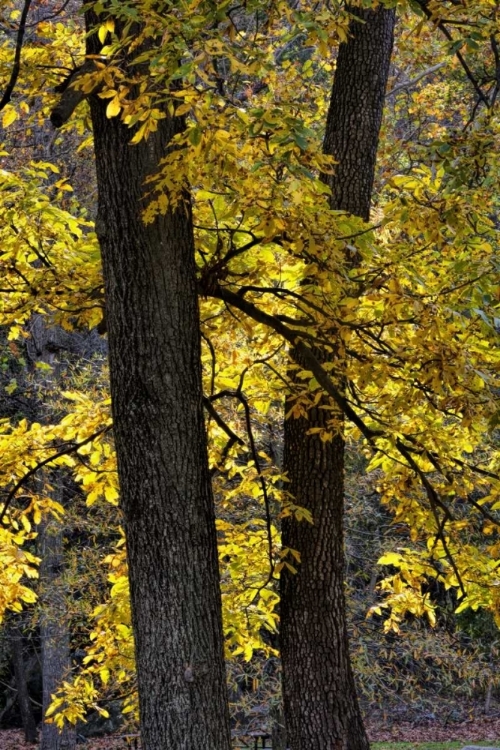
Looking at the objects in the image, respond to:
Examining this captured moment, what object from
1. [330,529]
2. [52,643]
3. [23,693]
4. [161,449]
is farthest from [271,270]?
[23,693]

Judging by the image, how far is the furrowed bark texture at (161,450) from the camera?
138 inches

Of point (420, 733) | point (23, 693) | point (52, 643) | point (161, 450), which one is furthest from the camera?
point (420, 733)

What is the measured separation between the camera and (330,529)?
5.23m

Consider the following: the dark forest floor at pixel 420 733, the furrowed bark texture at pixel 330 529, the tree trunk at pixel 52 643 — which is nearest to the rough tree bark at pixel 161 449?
the furrowed bark texture at pixel 330 529

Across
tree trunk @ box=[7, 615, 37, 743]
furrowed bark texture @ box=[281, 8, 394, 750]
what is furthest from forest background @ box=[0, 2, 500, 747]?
tree trunk @ box=[7, 615, 37, 743]

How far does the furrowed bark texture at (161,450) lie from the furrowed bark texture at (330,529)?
1534 mm

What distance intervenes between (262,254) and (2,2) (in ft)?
5.14

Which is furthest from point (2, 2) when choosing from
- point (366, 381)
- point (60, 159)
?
point (60, 159)

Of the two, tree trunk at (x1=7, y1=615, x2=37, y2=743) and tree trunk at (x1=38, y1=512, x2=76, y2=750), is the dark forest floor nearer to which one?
tree trunk at (x1=7, y1=615, x2=37, y2=743)

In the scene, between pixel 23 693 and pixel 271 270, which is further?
pixel 23 693

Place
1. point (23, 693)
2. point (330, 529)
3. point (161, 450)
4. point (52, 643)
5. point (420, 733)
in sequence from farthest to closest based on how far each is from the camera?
point (420, 733)
point (23, 693)
point (52, 643)
point (330, 529)
point (161, 450)

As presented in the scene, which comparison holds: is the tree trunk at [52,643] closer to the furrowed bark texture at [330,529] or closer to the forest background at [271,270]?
the forest background at [271,270]

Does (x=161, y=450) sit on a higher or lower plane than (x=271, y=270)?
lower

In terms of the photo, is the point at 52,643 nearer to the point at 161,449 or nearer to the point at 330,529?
the point at 330,529
